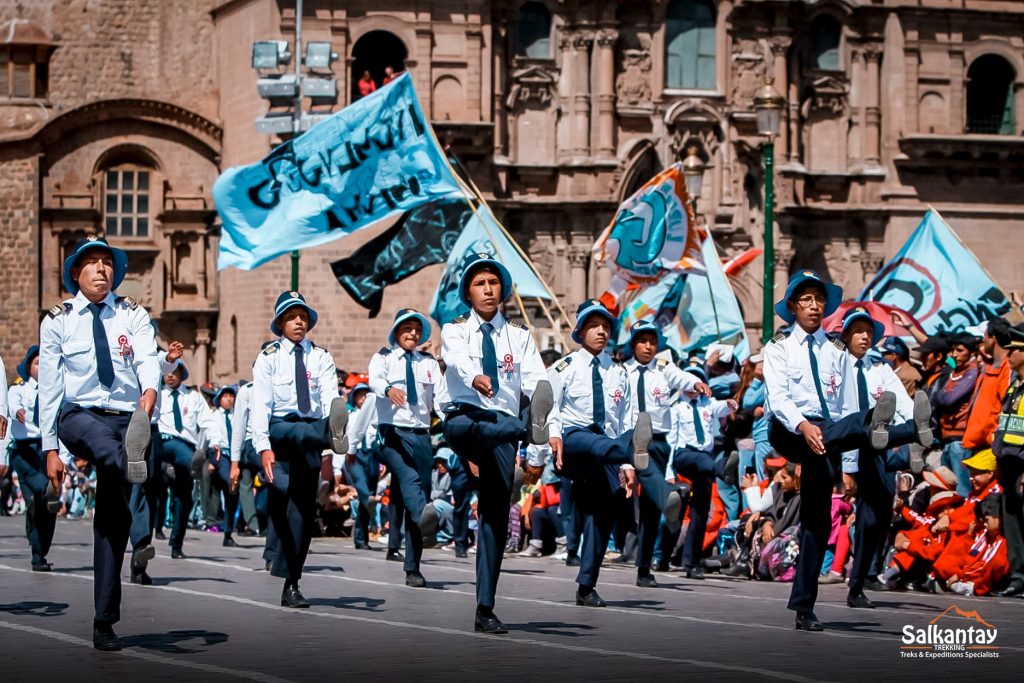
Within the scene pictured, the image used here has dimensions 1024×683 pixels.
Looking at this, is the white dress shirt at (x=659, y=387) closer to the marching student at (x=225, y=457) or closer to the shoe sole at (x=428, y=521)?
the shoe sole at (x=428, y=521)

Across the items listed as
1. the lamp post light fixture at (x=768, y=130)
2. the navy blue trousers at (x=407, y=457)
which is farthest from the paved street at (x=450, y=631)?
the lamp post light fixture at (x=768, y=130)

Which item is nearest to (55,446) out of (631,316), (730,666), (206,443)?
(730,666)

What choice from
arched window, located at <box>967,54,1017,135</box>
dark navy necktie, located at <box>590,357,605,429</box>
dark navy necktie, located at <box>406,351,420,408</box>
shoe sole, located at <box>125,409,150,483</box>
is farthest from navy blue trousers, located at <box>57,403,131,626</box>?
arched window, located at <box>967,54,1017,135</box>

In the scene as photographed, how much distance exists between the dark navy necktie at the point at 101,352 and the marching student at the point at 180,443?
7.81m

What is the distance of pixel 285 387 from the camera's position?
15273mm

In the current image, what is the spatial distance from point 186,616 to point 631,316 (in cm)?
1651

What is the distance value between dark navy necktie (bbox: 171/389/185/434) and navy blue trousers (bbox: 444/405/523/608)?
25.7 ft

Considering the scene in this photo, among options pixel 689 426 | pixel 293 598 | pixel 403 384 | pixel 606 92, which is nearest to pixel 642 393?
pixel 689 426

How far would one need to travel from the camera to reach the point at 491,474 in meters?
13.1

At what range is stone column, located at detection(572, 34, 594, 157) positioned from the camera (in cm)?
4638

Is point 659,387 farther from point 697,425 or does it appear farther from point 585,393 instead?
point 585,393

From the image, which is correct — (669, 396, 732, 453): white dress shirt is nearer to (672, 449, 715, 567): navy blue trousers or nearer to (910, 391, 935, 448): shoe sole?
(672, 449, 715, 567): navy blue trousers

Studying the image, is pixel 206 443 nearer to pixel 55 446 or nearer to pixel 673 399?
pixel 673 399

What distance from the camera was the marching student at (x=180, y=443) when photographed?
20391 mm
